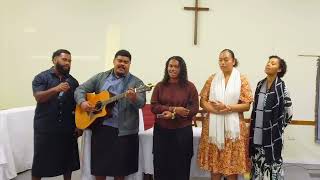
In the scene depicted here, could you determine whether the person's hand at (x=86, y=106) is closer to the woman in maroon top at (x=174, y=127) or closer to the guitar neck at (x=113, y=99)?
the guitar neck at (x=113, y=99)

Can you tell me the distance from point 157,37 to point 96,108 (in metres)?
2.12

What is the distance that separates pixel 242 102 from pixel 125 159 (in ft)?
3.68

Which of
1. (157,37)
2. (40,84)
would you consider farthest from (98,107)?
(157,37)

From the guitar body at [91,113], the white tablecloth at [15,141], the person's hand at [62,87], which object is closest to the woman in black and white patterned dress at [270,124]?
the guitar body at [91,113]

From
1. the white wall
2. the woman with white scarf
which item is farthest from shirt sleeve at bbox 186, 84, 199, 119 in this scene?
the white wall

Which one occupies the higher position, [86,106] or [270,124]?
[86,106]

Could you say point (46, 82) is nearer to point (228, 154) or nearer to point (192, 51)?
point (228, 154)

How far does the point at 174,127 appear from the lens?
287 centimetres

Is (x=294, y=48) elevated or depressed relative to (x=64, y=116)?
elevated

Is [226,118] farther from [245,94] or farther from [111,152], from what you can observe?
[111,152]

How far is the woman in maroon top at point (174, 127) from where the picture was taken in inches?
113

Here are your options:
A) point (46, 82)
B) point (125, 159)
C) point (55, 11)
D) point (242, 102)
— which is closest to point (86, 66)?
point (55, 11)

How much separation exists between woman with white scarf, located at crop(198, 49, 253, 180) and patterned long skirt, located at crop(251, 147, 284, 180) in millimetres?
76

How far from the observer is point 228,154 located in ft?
9.34
